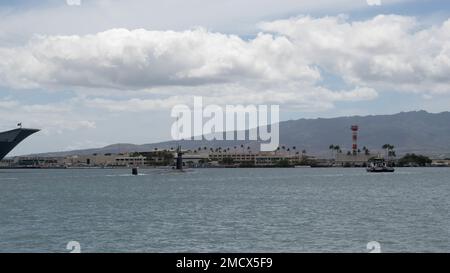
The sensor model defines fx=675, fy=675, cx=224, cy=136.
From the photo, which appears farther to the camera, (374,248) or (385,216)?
(385,216)

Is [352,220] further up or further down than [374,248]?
further down

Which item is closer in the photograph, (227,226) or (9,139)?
(227,226)

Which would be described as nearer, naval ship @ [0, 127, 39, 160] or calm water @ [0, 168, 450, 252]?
calm water @ [0, 168, 450, 252]

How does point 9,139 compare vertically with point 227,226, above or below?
above

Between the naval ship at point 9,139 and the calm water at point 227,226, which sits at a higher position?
the naval ship at point 9,139

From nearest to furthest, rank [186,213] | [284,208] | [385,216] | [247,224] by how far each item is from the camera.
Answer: [247,224] → [385,216] → [186,213] → [284,208]

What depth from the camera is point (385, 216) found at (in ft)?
169

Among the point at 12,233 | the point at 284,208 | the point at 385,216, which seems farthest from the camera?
the point at 284,208

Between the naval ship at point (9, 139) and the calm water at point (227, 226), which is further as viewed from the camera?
the naval ship at point (9, 139)

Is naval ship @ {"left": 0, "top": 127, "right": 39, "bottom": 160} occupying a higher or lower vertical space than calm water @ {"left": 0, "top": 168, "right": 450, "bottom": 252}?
higher

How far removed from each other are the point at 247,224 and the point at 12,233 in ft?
48.9
